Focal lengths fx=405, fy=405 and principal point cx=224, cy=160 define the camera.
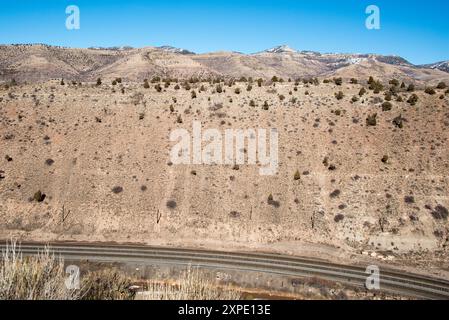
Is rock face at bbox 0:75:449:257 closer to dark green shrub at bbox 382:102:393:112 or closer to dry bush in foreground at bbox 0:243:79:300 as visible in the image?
dark green shrub at bbox 382:102:393:112

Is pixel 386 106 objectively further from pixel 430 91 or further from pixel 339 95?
pixel 430 91

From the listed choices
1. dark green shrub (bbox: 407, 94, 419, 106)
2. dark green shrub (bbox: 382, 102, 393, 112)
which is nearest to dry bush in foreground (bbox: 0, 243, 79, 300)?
dark green shrub (bbox: 382, 102, 393, 112)

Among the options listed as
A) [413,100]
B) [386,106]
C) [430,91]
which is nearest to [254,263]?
[386,106]

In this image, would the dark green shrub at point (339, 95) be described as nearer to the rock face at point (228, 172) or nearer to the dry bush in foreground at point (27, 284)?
the rock face at point (228, 172)

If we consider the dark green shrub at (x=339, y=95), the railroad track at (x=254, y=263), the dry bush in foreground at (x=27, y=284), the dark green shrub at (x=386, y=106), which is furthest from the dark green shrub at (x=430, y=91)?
the dry bush in foreground at (x=27, y=284)
